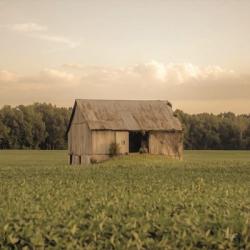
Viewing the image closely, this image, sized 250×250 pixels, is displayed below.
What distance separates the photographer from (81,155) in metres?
56.8

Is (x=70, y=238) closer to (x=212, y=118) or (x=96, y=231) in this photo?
(x=96, y=231)

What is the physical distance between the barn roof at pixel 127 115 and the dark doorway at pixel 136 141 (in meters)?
1.41

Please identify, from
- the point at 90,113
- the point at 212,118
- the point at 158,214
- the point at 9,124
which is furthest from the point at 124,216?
the point at 212,118

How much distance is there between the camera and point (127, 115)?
57031 mm

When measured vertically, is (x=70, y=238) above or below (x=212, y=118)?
below

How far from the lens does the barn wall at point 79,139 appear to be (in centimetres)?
5562

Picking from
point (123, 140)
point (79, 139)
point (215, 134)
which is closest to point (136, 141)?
point (123, 140)

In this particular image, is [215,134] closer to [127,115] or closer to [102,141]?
[127,115]

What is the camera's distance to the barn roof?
55.4 metres

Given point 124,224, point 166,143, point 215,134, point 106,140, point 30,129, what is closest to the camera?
point 124,224

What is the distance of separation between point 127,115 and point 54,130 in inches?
2698

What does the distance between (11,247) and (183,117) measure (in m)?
130

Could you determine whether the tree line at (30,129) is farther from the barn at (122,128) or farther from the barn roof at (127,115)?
the barn roof at (127,115)

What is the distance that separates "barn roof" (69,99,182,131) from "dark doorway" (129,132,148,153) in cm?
141
